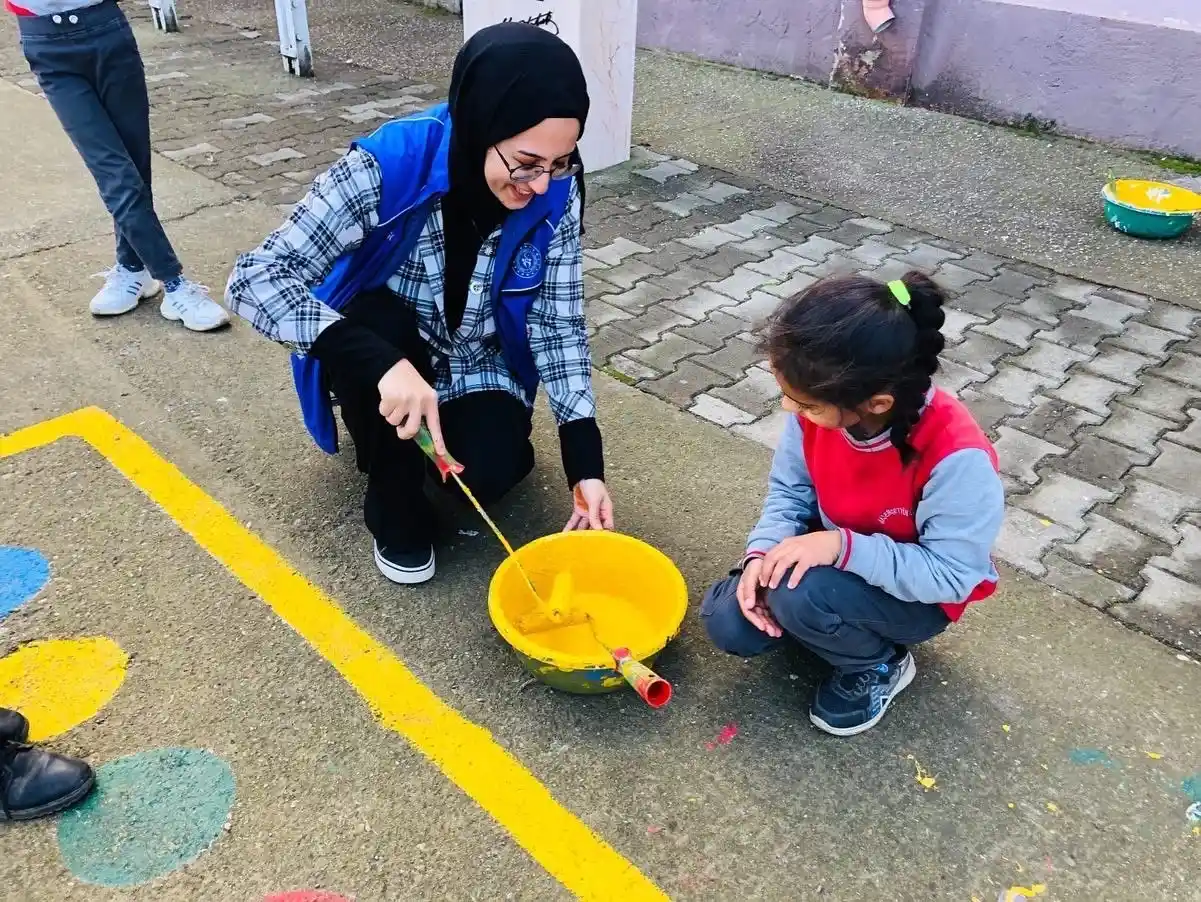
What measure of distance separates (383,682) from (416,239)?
98 cm

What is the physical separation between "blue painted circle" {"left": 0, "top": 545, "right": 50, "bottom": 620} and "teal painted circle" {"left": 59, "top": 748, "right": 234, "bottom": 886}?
58cm

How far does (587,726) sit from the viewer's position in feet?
6.57

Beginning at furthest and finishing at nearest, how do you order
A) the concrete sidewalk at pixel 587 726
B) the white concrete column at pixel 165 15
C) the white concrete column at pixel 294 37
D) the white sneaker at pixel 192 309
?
the white concrete column at pixel 165 15 < the white concrete column at pixel 294 37 < the white sneaker at pixel 192 309 < the concrete sidewalk at pixel 587 726

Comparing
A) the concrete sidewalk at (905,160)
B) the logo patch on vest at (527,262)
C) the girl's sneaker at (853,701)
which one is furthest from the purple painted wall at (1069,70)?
the girl's sneaker at (853,701)

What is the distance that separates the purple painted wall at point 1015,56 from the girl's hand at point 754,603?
4.53 m

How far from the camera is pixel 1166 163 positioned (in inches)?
202

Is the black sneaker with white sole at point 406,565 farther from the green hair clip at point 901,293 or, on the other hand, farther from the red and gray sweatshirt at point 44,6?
the red and gray sweatshirt at point 44,6

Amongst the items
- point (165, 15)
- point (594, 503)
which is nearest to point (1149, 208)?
point (594, 503)

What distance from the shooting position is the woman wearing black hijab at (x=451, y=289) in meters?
1.94

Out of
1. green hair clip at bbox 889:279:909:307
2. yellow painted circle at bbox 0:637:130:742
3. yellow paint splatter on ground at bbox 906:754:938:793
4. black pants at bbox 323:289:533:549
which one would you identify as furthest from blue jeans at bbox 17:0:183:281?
yellow paint splatter on ground at bbox 906:754:938:793

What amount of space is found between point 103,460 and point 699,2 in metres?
5.52

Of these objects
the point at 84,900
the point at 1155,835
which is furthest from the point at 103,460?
the point at 1155,835

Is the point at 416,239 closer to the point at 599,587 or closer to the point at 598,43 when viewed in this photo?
the point at 599,587

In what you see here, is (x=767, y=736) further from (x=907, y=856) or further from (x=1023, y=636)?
(x=1023, y=636)
